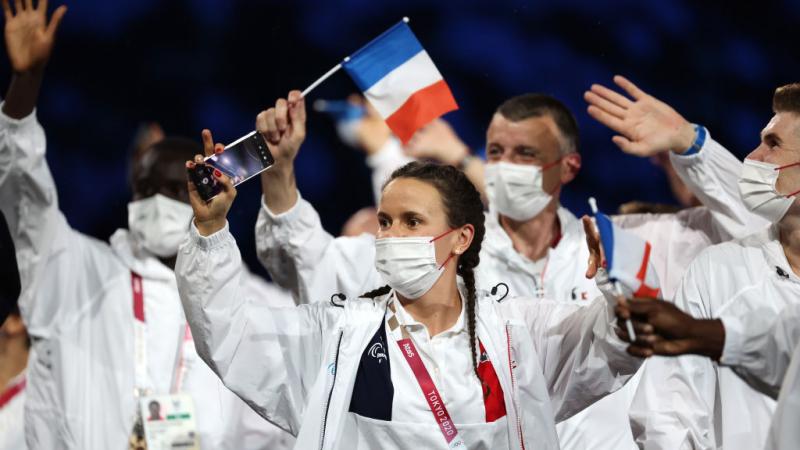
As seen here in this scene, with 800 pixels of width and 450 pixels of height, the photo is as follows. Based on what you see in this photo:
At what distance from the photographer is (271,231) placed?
356cm

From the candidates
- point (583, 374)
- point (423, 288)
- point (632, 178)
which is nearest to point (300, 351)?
point (423, 288)

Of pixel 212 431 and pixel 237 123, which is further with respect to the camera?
pixel 237 123

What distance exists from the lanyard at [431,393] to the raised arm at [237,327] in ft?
0.77

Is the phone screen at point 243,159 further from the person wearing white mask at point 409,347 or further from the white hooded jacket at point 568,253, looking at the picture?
the white hooded jacket at point 568,253

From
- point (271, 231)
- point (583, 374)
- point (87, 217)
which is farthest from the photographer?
point (87, 217)

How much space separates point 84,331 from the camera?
389cm

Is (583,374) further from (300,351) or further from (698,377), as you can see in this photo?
(300,351)

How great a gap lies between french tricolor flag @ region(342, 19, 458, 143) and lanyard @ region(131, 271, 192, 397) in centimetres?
108

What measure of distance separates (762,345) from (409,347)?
0.88 metres

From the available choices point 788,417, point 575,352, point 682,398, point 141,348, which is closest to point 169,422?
point 141,348

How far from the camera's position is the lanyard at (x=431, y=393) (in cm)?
268

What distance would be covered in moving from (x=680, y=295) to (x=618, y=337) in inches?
23.8

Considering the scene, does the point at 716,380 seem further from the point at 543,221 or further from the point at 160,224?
the point at 160,224

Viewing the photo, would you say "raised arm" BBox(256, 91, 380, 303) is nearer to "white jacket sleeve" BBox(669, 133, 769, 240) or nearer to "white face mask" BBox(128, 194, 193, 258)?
"white face mask" BBox(128, 194, 193, 258)
